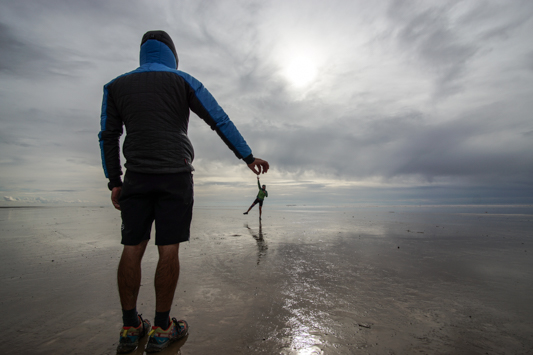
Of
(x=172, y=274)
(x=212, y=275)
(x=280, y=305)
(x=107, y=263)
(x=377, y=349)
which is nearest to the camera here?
(x=377, y=349)

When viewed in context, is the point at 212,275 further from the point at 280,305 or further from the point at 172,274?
the point at 172,274

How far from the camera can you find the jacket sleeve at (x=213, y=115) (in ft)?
6.83

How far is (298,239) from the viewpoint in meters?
6.23

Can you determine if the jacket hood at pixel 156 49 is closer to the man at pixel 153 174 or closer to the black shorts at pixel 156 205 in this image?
the man at pixel 153 174

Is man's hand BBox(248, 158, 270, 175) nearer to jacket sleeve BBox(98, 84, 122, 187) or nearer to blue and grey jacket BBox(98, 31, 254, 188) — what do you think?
blue and grey jacket BBox(98, 31, 254, 188)

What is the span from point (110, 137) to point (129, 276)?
46.5 inches

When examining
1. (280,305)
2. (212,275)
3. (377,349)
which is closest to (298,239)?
(212,275)

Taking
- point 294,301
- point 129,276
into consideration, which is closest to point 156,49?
point 129,276

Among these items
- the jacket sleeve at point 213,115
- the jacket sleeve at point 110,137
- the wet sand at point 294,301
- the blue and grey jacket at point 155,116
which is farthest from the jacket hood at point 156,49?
the wet sand at point 294,301

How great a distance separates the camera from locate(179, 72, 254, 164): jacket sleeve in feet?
6.83

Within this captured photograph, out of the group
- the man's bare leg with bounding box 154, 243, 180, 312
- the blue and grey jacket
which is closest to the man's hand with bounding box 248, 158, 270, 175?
the blue and grey jacket

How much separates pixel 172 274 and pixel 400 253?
4467 millimetres

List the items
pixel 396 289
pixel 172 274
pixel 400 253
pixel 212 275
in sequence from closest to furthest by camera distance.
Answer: pixel 172 274 → pixel 396 289 → pixel 212 275 → pixel 400 253

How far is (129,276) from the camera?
6.24 feet
